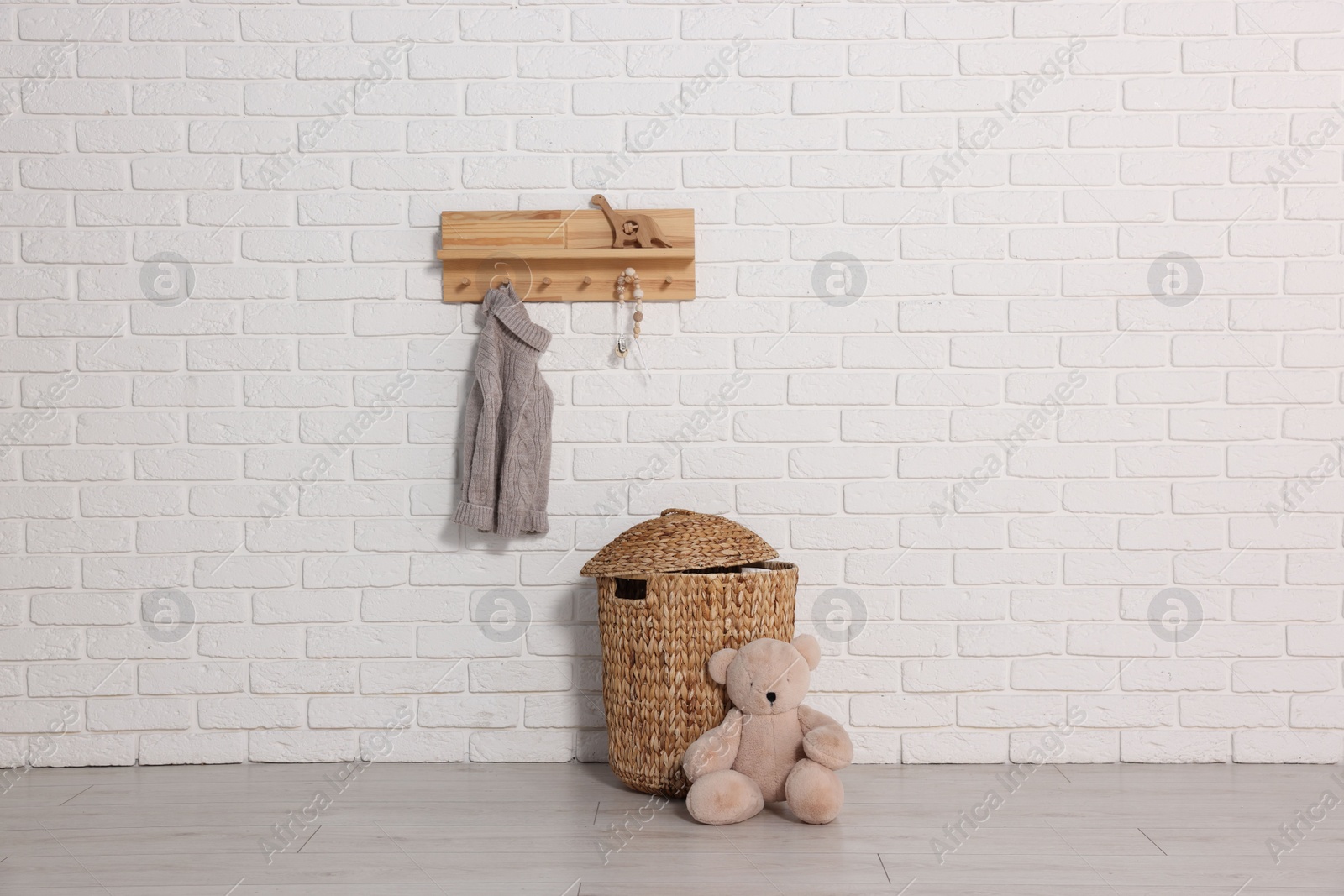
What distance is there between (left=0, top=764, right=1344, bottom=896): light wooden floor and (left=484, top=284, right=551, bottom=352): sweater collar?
3.19ft

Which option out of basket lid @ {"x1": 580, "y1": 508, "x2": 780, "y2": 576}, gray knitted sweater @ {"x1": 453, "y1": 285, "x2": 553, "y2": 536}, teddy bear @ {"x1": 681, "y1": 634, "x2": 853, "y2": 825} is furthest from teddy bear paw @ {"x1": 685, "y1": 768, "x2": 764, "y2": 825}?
gray knitted sweater @ {"x1": 453, "y1": 285, "x2": 553, "y2": 536}

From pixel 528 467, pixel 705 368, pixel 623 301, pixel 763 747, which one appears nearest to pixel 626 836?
pixel 763 747

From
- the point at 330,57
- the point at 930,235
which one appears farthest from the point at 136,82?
the point at 930,235

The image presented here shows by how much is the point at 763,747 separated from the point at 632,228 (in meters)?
1.16

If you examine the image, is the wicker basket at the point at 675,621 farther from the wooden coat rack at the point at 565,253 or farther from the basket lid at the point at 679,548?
the wooden coat rack at the point at 565,253

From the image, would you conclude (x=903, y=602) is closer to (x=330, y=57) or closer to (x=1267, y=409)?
(x=1267, y=409)

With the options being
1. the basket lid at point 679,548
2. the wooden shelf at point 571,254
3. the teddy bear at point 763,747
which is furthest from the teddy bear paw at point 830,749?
the wooden shelf at point 571,254

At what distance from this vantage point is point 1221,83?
2.29 m

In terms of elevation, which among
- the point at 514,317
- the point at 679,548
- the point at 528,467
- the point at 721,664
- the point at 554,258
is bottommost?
the point at 721,664

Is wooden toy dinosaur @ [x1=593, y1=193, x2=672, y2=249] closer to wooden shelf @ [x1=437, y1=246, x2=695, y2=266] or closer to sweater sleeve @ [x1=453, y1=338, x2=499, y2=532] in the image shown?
wooden shelf @ [x1=437, y1=246, x2=695, y2=266]

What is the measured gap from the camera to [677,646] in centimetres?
201

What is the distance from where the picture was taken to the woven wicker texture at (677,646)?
200cm

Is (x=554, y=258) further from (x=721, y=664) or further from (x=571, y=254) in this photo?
(x=721, y=664)

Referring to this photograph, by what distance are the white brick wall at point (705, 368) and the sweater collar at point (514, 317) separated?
0.22 ft
